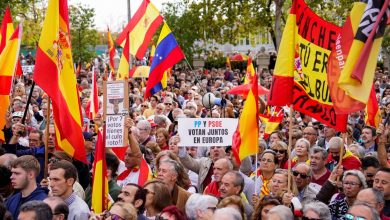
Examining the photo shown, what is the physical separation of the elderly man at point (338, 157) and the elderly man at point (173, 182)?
1997 mm

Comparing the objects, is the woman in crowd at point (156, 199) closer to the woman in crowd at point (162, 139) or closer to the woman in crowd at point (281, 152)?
the woman in crowd at point (281, 152)

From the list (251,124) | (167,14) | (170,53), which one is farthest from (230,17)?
(251,124)

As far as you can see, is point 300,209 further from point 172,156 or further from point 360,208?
point 172,156

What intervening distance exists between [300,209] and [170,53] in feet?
25.1

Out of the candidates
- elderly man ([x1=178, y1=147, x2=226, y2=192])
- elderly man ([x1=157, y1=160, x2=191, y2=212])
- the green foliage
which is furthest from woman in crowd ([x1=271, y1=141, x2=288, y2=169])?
the green foliage

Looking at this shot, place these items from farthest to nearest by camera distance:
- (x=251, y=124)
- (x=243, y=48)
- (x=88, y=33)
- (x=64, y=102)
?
(x=243, y=48)
(x=88, y=33)
(x=251, y=124)
(x=64, y=102)

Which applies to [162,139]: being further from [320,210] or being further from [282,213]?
[282,213]

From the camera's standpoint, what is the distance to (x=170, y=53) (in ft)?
49.6

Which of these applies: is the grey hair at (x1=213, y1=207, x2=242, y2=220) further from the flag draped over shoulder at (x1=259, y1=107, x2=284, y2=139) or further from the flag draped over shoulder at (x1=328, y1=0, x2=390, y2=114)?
the flag draped over shoulder at (x1=259, y1=107, x2=284, y2=139)

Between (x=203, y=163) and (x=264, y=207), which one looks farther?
(x=203, y=163)

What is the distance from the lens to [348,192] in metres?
8.59

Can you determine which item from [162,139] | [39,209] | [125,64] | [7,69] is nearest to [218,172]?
[162,139]

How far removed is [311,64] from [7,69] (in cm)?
466

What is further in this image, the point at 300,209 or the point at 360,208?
the point at 300,209
